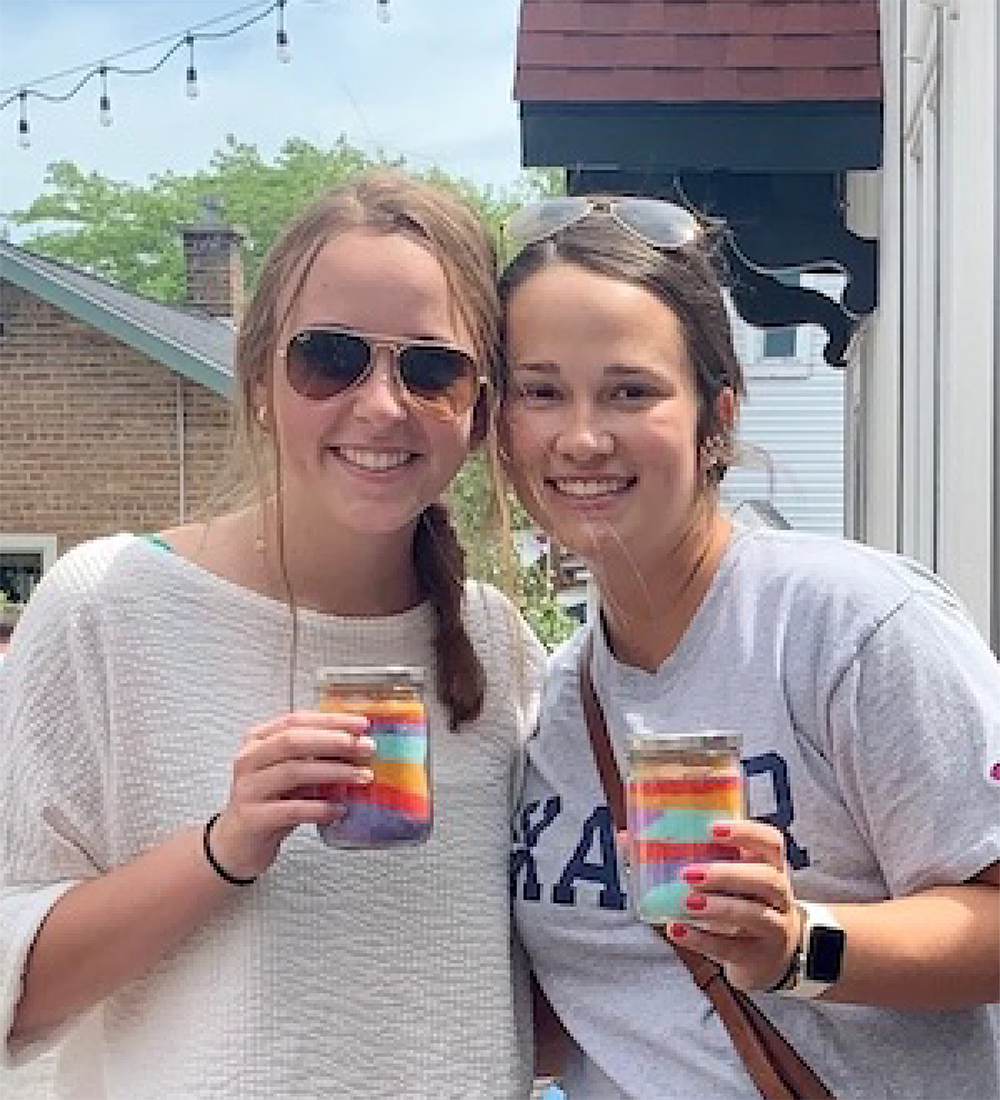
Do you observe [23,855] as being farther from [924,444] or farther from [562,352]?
[924,444]

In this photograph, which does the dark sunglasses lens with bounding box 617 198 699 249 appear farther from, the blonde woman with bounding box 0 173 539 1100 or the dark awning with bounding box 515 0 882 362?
the dark awning with bounding box 515 0 882 362

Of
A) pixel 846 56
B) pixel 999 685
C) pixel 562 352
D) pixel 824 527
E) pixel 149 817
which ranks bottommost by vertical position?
pixel 824 527

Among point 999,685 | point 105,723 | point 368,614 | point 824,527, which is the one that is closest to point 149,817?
point 105,723

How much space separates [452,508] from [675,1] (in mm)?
5103

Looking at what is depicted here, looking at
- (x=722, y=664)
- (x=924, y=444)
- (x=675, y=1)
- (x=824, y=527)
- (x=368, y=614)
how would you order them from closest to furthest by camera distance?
(x=722, y=664)
(x=368, y=614)
(x=924, y=444)
(x=675, y=1)
(x=824, y=527)

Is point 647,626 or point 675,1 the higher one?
point 675,1

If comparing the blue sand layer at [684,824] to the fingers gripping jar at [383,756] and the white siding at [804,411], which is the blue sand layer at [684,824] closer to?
the fingers gripping jar at [383,756]

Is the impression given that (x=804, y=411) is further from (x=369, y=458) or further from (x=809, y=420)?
(x=369, y=458)

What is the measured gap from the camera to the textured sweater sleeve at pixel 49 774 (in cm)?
215

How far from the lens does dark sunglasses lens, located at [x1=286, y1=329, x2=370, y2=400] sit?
2.22 m

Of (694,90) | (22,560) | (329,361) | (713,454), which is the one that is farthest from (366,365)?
(22,560)

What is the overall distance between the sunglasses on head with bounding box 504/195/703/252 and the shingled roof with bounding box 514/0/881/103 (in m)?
4.64

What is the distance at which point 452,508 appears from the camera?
2.51 metres

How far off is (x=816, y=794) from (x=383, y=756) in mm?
457
